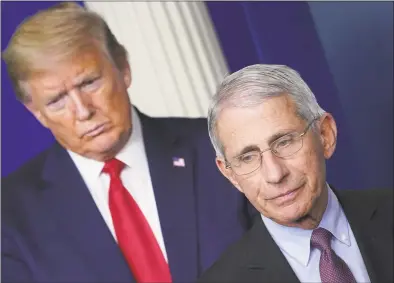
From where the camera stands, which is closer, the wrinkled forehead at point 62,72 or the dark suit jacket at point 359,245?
the dark suit jacket at point 359,245

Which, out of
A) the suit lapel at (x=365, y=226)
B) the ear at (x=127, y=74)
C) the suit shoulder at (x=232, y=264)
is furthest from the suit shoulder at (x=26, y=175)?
the suit lapel at (x=365, y=226)

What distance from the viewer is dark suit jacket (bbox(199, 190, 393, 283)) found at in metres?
1.35

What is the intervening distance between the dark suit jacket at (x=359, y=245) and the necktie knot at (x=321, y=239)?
2.2 inches

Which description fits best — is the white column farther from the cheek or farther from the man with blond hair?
the cheek

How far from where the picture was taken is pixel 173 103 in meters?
1.70

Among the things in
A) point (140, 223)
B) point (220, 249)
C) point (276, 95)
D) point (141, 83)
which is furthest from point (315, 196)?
point (141, 83)

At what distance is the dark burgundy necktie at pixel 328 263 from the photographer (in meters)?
1.32

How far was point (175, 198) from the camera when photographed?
5.23ft

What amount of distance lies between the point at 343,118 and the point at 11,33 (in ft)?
2.78

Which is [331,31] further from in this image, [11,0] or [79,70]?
[11,0]

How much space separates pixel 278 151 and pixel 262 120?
0.21 feet

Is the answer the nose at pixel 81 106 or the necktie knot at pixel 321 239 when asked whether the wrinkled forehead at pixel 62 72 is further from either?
the necktie knot at pixel 321 239

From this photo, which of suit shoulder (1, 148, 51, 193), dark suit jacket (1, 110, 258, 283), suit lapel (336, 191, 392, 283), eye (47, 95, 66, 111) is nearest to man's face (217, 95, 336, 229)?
suit lapel (336, 191, 392, 283)

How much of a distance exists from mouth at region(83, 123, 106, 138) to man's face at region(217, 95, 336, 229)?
0.30 m
